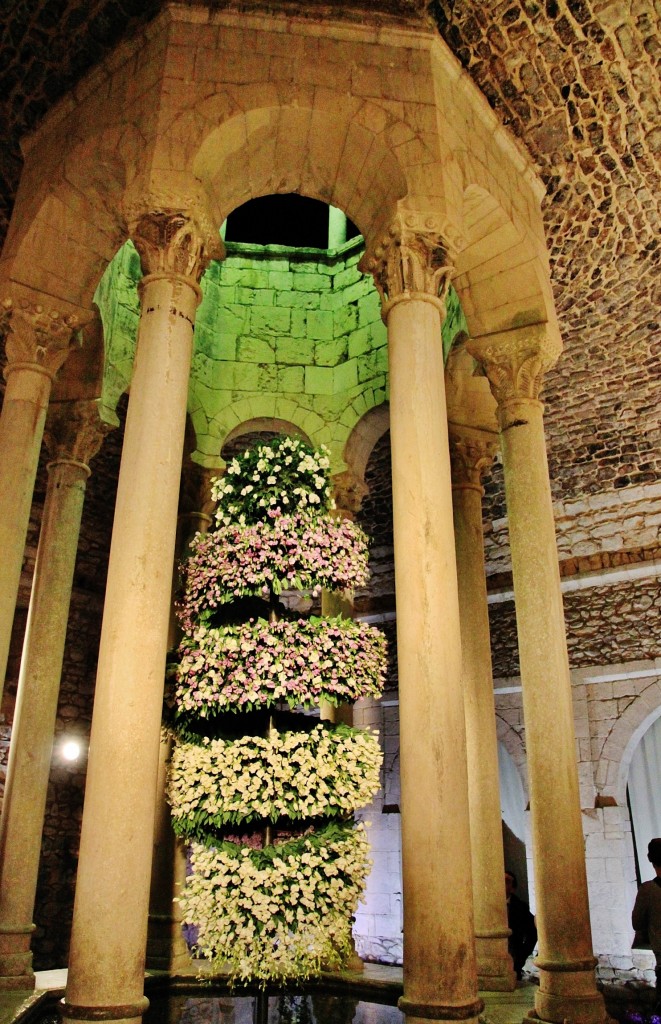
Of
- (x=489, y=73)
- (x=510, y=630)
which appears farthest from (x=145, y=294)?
(x=510, y=630)

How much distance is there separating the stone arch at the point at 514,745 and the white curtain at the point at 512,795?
0.15 m

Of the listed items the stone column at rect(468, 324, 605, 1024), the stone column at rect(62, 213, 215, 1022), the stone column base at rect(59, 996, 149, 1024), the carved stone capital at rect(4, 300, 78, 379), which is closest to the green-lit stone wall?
the carved stone capital at rect(4, 300, 78, 379)

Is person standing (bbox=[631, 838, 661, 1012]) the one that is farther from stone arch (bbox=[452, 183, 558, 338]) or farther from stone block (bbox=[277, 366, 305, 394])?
stone block (bbox=[277, 366, 305, 394])

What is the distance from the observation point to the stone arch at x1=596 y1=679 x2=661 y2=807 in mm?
9430

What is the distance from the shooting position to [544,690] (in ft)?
18.1

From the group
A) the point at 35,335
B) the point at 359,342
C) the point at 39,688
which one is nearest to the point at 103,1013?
the point at 39,688

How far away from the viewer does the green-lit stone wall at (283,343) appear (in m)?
8.60

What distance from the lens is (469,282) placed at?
6.36 m

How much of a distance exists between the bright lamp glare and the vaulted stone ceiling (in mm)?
6329

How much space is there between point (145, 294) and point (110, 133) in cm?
141

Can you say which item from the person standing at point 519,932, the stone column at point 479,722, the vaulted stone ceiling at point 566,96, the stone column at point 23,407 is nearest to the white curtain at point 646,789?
the person standing at point 519,932

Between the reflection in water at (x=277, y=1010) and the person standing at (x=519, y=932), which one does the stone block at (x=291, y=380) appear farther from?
the reflection in water at (x=277, y=1010)

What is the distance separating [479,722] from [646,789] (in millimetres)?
4013

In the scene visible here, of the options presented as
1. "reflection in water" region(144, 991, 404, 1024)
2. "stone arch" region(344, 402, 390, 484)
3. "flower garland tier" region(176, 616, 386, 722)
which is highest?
"stone arch" region(344, 402, 390, 484)
